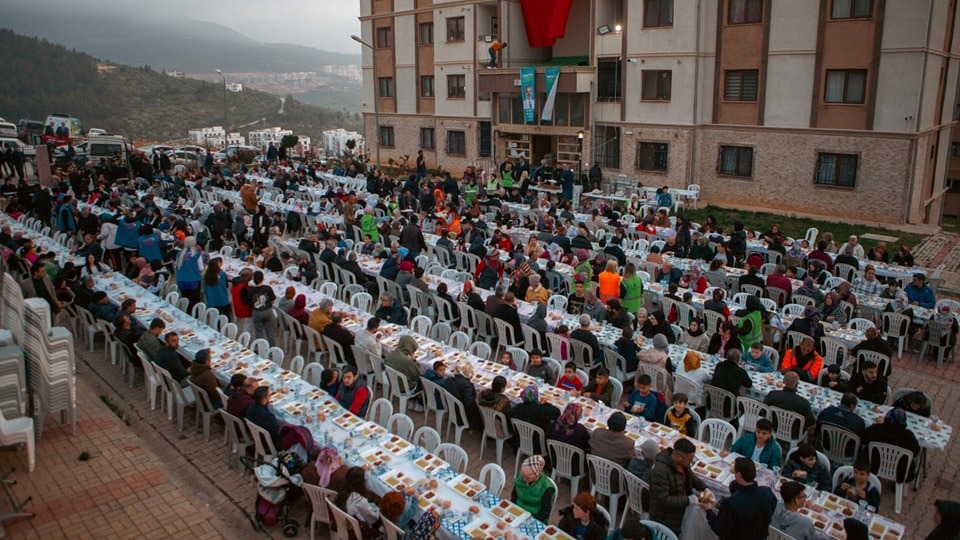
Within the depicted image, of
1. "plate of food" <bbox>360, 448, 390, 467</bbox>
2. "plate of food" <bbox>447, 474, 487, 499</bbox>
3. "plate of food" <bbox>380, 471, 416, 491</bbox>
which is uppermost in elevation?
"plate of food" <bbox>360, 448, 390, 467</bbox>

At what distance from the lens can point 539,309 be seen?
12.3 metres

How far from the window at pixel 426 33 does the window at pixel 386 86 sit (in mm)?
3530

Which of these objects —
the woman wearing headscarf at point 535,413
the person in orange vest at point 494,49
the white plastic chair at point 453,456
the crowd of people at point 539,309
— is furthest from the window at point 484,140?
the white plastic chair at point 453,456

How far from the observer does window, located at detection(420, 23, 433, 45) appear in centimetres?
3753

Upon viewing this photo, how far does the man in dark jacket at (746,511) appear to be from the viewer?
21.6 ft

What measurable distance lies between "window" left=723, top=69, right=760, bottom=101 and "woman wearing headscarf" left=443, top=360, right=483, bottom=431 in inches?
837

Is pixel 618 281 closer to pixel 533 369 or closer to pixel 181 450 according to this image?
pixel 533 369

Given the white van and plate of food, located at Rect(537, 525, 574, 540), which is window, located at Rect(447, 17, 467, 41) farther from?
plate of food, located at Rect(537, 525, 574, 540)

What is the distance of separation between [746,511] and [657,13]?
974 inches

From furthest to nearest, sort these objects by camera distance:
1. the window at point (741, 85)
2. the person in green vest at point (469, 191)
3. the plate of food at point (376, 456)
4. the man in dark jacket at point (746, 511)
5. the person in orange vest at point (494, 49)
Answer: the person in orange vest at point (494, 49) < the window at point (741, 85) < the person in green vest at point (469, 191) < the plate of food at point (376, 456) < the man in dark jacket at point (746, 511)

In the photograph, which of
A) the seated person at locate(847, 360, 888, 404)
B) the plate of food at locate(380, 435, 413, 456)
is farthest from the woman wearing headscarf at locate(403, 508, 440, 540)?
the seated person at locate(847, 360, 888, 404)

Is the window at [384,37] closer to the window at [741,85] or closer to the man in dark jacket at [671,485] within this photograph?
the window at [741,85]

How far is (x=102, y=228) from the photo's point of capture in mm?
17750

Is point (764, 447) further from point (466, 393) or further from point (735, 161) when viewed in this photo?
point (735, 161)
